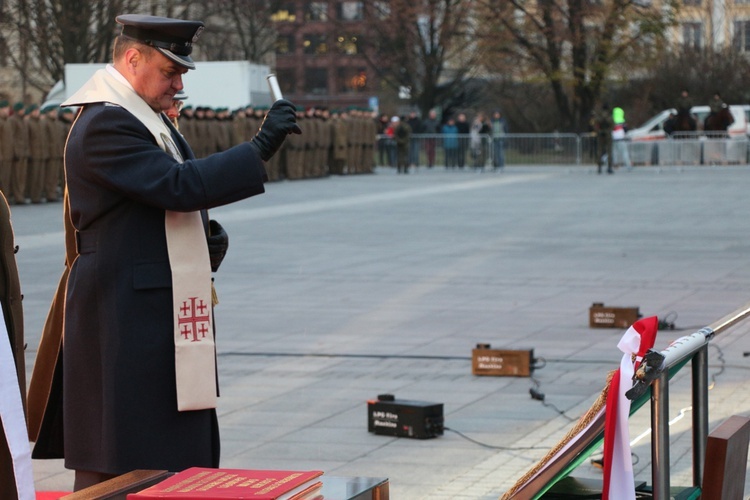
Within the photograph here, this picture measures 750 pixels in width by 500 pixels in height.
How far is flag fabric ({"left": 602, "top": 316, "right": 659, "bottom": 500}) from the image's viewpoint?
11.9 ft

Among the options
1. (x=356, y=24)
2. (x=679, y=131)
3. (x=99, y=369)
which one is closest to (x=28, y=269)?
(x=99, y=369)

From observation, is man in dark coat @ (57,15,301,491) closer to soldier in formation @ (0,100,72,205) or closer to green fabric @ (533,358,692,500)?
green fabric @ (533,358,692,500)

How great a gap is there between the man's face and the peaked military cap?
3cm

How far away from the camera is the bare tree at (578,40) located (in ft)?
163

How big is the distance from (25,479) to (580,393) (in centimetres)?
524

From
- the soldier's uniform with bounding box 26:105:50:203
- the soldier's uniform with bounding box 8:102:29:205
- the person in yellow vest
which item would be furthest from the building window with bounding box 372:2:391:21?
the soldier's uniform with bounding box 8:102:29:205

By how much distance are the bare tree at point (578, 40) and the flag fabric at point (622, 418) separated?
46.0 metres

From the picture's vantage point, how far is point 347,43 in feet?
211

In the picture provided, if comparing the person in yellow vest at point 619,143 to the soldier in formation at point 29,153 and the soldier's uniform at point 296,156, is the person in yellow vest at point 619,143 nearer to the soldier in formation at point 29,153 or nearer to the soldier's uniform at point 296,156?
the soldier's uniform at point 296,156

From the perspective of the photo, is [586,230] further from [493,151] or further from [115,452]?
[493,151]

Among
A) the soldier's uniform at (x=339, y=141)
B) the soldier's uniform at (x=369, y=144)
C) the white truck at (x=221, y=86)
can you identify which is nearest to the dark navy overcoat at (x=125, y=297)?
the white truck at (x=221, y=86)

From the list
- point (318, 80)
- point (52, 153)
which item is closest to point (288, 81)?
point (318, 80)

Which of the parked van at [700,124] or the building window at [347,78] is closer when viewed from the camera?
the parked van at [700,124]

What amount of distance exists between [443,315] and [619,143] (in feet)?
89.5
